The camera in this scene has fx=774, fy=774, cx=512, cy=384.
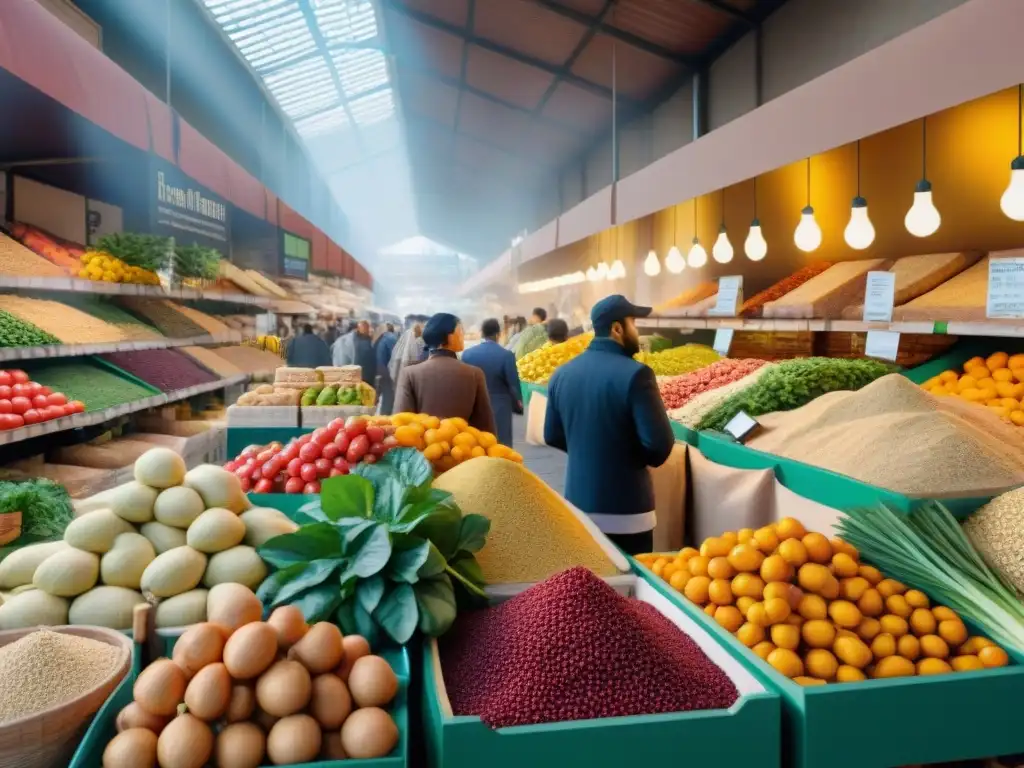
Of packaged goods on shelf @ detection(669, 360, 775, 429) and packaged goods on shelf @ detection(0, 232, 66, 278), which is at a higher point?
packaged goods on shelf @ detection(0, 232, 66, 278)

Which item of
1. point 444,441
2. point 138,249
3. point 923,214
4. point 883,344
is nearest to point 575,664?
point 444,441

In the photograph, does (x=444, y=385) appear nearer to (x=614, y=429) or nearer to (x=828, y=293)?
(x=614, y=429)

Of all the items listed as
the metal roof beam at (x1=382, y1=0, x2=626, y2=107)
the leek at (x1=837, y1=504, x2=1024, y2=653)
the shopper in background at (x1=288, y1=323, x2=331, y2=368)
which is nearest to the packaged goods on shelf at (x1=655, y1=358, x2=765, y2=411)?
the leek at (x1=837, y1=504, x2=1024, y2=653)

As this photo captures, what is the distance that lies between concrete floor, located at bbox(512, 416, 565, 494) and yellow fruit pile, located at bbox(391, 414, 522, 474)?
2.39 metres

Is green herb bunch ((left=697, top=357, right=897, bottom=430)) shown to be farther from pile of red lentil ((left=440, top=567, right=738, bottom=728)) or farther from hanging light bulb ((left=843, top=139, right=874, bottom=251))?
pile of red lentil ((left=440, top=567, right=738, bottom=728))

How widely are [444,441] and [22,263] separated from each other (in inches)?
129

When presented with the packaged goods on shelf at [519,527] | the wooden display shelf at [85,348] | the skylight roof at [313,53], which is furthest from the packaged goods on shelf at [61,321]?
the skylight roof at [313,53]

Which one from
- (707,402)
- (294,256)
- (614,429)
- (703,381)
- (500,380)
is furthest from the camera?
(294,256)

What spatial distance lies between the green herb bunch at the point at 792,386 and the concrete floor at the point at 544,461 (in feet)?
5.41

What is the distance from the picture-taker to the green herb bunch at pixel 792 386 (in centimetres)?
403

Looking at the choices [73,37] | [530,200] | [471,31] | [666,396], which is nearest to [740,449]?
[666,396]

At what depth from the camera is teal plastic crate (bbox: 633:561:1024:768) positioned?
4.87ft

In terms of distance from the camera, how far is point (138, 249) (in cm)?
607

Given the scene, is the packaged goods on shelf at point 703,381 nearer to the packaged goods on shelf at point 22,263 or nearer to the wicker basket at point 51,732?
the packaged goods on shelf at point 22,263
